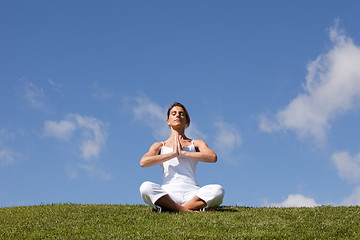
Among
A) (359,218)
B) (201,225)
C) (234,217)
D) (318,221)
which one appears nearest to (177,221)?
(201,225)

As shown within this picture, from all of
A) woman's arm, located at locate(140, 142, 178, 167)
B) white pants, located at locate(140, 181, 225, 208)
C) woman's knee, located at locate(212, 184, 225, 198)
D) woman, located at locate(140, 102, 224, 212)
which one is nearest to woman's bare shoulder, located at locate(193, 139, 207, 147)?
woman, located at locate(140, 102, 224, 212)

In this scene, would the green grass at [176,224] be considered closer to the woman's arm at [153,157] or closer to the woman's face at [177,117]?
the woman's arm at [153,157]

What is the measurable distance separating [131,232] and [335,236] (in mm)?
4208

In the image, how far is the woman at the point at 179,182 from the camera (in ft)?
31.5

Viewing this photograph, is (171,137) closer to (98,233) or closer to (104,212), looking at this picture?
(104,212)

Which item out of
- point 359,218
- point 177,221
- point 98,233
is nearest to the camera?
point 98,233

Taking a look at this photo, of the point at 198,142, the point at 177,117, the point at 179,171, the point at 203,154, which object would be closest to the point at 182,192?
the point at 179,171

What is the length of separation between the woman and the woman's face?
37 centimetres

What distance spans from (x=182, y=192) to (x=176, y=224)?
1.25 metres

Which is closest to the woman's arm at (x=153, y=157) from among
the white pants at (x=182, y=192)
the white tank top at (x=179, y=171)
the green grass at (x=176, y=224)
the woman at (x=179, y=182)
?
the woman at (x=179, y=182)

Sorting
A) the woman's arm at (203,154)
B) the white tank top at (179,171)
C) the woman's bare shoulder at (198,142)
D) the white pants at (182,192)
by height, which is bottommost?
the white pants at (182,192)

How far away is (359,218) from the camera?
379 inches

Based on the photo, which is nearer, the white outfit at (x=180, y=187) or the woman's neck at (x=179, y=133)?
the white outfit at (x=180, y=187)

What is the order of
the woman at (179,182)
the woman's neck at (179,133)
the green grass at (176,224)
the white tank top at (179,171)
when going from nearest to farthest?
the green grass at (176,224) → the woman at (179,182) → the white tank top at (179,171) → the woman's neck at (179,133)
